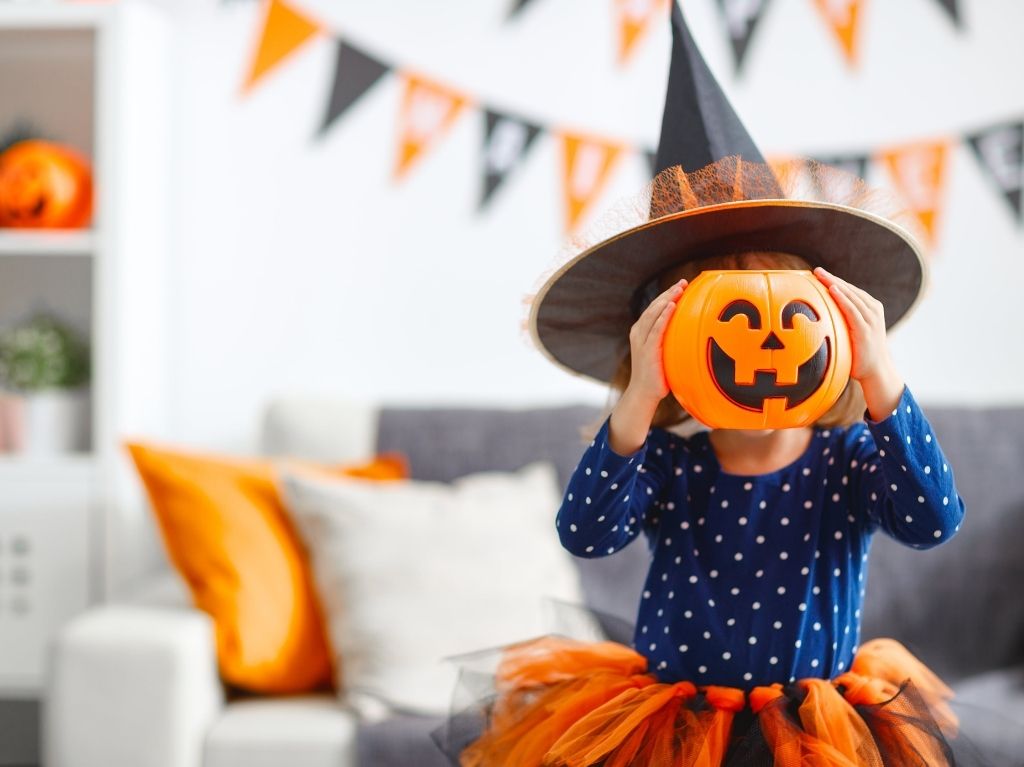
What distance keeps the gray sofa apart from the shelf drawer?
0.66 meters

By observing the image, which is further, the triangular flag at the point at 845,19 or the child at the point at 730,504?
the triangular flag at the point at 845,19

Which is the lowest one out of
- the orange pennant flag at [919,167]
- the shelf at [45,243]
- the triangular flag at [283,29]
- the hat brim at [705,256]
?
the hat brim at [705,256]

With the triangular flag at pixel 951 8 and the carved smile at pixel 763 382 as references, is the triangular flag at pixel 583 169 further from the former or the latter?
the carved smile at pixel 763 382

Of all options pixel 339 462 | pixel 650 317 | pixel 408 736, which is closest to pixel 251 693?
pixel 408 736

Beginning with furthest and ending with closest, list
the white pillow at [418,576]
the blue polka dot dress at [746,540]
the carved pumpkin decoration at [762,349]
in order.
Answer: the white pillow at [418,576], the blue polka dot dress at [746,540], the carved pumpkin decoration at [762,349]

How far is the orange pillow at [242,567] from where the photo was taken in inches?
76.5

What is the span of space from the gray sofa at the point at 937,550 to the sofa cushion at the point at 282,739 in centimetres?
59

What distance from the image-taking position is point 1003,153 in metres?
2.60

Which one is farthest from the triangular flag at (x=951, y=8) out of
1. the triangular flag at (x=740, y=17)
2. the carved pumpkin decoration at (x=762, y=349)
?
the carved pumpkin decoration at (x=762, y=349)

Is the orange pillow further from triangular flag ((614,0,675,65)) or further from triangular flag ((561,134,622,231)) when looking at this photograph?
triangular flag ((614,0,675,65))

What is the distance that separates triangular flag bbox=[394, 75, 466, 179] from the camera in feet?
8.60

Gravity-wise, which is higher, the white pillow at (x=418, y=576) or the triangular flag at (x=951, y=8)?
the triangular flag at (x=951, y=8)

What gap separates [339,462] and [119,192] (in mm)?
739

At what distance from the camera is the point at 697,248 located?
1133 millimetres
